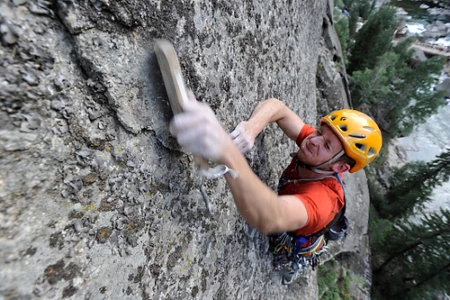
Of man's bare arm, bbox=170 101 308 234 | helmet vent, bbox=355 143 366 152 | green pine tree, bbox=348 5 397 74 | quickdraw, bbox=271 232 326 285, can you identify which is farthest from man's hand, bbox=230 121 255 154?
green pine tree, bbox=348 5 397 74

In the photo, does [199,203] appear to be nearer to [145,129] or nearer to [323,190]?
[145,129]

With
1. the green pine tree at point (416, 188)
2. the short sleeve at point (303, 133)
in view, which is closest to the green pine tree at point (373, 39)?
the green pine tree at point (416, 188)

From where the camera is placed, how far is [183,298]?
1840 mm

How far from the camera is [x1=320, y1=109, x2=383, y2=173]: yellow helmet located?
247 cm

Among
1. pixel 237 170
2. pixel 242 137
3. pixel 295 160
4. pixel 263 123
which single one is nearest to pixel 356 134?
pixel 295 160

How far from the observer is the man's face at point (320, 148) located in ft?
8.21

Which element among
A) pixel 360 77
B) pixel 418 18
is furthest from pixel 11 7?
pixel 418 18

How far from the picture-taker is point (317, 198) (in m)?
2.25

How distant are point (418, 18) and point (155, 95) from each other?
4037 cm

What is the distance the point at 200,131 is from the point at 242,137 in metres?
0.88

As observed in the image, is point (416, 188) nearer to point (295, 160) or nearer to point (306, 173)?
point (295, 160)

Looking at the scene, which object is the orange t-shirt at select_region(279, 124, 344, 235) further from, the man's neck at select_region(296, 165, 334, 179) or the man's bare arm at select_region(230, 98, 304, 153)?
the man's bare arm at select_region(230, 98, 304, 153)

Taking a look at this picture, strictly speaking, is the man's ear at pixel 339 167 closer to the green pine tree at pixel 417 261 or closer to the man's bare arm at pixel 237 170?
the man's bare arm at pixel 237 170

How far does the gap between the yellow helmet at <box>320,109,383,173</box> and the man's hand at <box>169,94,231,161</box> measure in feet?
4.39
